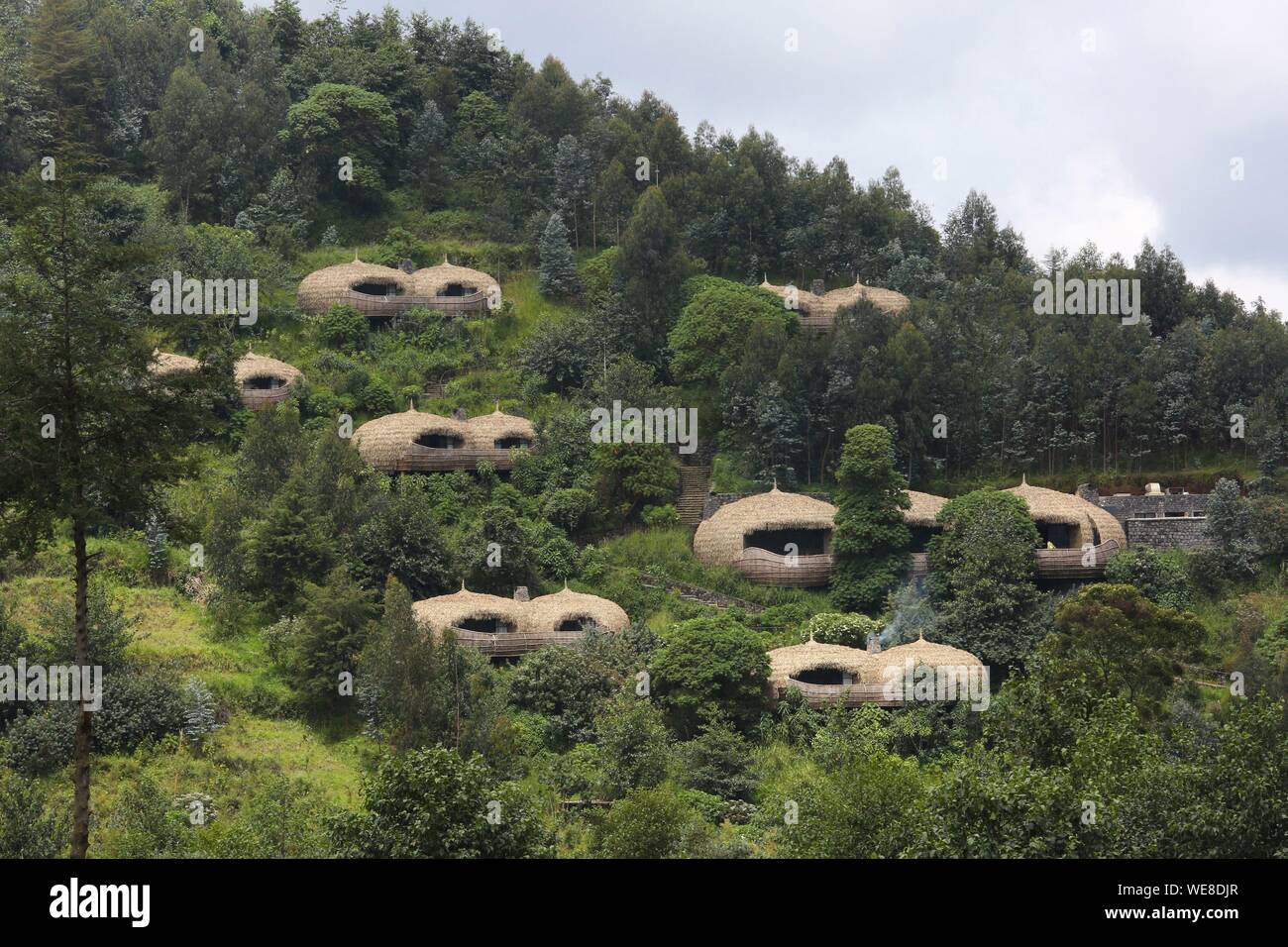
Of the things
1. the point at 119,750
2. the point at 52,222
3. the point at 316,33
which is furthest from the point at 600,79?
the point at 52,222

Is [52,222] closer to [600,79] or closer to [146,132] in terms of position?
[146,132]

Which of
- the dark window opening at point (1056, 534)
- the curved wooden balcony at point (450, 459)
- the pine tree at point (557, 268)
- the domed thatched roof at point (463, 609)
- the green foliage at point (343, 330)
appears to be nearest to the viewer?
the domed thatched roof at point (463, 609)

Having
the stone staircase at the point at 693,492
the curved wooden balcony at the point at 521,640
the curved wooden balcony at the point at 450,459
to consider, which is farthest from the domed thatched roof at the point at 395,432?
the curved wooden balcony at the point at 521,640

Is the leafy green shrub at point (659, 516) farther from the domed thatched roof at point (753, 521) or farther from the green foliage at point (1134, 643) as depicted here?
the green foliage at point (1134, 643)

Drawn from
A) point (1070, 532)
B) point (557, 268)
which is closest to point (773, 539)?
point (1070, 532)

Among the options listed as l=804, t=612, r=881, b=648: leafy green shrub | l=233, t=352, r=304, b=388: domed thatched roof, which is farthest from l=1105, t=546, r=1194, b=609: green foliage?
Answer: l=233, t=352, r=304, b=388: domed thatched roof
